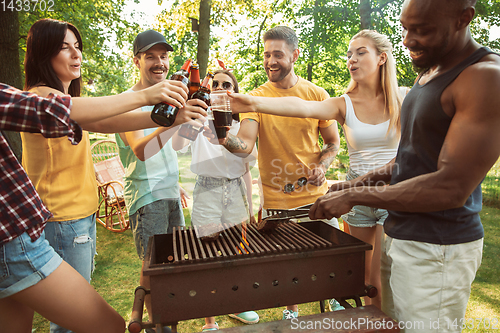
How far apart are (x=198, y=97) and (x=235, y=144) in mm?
574

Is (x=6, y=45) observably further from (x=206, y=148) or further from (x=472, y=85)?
(x=472, y=85)

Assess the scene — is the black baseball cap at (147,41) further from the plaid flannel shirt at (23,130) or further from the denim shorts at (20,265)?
the denim shorts at (20,265)

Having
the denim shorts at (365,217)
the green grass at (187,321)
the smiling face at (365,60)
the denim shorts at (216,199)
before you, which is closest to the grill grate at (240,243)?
the green grass at (187,321)

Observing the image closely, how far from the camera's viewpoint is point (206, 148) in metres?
3.27

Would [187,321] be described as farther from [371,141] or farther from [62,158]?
[371,141]

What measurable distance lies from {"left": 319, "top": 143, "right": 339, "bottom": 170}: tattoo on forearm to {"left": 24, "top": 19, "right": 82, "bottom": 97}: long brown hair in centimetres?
231

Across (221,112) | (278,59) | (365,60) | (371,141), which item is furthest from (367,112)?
(221,112)

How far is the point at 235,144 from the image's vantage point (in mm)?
2693

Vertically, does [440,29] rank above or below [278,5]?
below

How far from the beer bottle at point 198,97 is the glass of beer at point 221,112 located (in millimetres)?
59

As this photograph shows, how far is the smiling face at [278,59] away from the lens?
3.10 m

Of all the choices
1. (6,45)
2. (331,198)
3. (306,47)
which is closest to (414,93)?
(331,198)

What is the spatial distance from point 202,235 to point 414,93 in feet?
4.99

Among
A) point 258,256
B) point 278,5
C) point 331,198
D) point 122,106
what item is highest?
point 278,5
